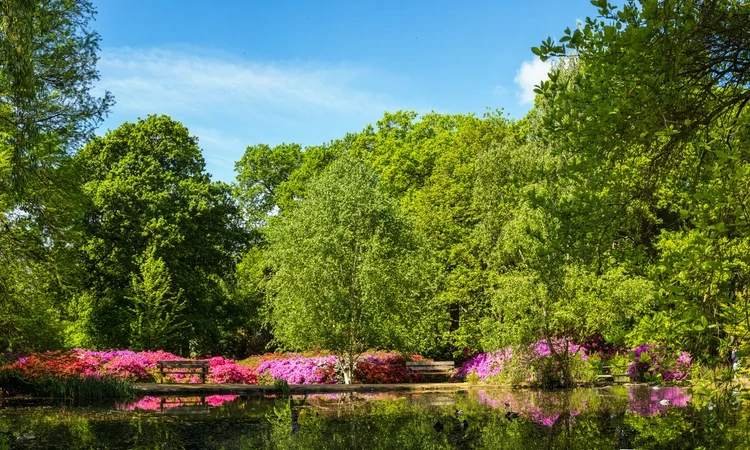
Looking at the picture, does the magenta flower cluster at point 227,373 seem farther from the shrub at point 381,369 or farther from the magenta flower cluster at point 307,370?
the shrub at point 381,369

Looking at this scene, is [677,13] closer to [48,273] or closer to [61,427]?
[61,427]

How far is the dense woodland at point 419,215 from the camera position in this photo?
611cm

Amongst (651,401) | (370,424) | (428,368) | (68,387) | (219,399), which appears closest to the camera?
(370,424)

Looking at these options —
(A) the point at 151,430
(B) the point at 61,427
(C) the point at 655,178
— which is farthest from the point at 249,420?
(C) the point at 655,178

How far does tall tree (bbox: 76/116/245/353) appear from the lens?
→ 31.9m

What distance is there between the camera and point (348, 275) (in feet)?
83.5

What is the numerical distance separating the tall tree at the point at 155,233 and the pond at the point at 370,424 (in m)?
13.6

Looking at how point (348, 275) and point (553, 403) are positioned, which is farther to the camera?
point (348, 275)

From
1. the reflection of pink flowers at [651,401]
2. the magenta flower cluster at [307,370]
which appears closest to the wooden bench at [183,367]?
the magenta flower cluster at [307,370]

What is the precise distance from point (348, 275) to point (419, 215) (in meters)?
10.1

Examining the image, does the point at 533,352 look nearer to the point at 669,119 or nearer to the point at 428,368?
the point at 428,368

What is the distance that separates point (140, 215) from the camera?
3306cm

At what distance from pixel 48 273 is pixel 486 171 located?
741 inches

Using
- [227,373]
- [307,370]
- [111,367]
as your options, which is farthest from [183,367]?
[307,370]
